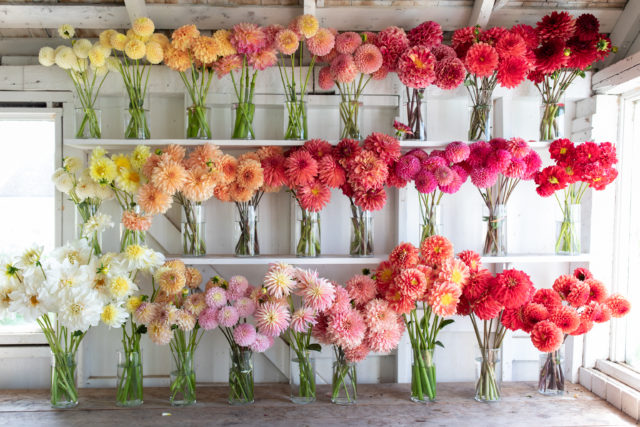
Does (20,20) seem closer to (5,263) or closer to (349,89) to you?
(5,263)

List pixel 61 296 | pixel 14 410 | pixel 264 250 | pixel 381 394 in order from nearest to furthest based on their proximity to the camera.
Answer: pixel 61 296 < pixel 14 410 < pixel 381 394 < pixel 264 250

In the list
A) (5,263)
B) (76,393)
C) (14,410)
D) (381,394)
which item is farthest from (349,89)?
(14,410)

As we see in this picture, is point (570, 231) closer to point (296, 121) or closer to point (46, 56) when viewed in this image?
point (296, 121)

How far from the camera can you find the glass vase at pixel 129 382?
2.09m

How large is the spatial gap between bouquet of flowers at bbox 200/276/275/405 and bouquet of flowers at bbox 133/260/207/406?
5cm

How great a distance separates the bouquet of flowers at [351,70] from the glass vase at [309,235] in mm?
346

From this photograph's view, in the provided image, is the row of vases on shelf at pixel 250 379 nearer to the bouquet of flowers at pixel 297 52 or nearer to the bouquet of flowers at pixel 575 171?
the bouquet of flowers at pixel 575 171

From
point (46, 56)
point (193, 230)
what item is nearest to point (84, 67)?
point (46, 56)

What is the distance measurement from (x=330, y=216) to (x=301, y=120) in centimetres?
42

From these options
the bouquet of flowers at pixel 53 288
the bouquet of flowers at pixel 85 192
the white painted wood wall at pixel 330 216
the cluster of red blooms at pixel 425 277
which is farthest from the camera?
the white painted wood wall at pixel 330 216

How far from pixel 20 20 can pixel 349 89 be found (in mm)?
1348

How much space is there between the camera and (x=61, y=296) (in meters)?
1.85

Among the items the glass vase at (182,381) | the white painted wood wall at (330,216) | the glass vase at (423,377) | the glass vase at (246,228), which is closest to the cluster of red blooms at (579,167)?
the white painted wood wall at (330,216)

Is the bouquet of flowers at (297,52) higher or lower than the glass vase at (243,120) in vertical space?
higher
